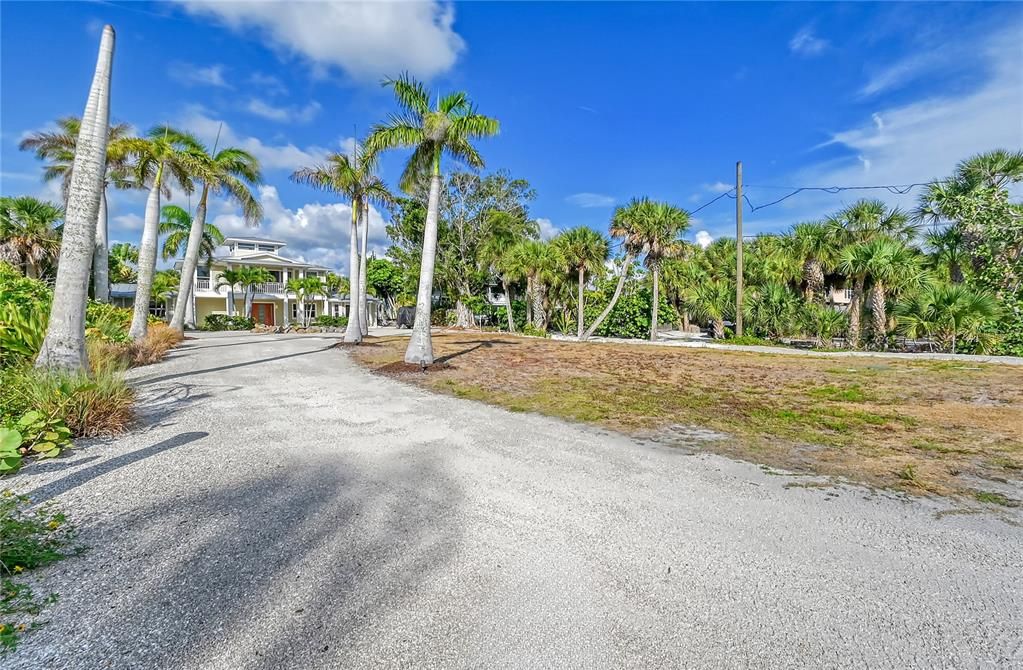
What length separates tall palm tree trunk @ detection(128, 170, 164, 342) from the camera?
13.7m

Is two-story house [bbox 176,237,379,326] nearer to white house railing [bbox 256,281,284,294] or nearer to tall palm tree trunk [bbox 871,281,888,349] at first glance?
white house railing [bbox 256,281,284,294]

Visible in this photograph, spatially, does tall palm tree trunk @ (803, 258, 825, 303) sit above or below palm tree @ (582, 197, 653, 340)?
below

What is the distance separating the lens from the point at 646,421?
6.25 meters

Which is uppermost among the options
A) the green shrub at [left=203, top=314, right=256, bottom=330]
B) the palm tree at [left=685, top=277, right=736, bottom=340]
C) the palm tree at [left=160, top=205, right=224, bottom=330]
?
the palm tree at [left=160, top=205, right=224, bottom=330]

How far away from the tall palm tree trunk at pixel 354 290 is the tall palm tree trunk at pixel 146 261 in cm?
645

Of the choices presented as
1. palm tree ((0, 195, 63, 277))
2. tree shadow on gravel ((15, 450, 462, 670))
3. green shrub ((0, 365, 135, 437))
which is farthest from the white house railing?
tree shadow on gravel ((15, 450, 462, 670))

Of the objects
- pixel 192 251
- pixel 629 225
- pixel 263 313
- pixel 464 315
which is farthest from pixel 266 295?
pixel 629 225

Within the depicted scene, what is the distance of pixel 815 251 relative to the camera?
63.0ft

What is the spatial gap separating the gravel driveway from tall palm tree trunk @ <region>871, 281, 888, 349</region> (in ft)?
53.5

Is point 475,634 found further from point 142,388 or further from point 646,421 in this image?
point 142,388

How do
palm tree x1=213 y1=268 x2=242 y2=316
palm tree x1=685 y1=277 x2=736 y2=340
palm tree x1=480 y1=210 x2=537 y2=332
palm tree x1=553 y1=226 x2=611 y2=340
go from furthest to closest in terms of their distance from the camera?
palm tree x1=213 y1=268 x2=242 y2=316
palm tree x1=480 y1=210 x2=537 y2=332
palm tree x1=553 y1=226 x2=611 y2=340
palm tree x1=685 y1=277 x2=736 y2=340

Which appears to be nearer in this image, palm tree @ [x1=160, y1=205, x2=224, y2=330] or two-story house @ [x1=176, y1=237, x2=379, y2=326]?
palm tree @ [x1=160, y1=205, x2=224, y2=330]

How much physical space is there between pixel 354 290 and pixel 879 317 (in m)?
20.6

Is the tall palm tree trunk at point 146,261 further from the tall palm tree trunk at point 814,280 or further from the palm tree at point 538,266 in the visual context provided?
the tall palm tree trunk at point 814,280
